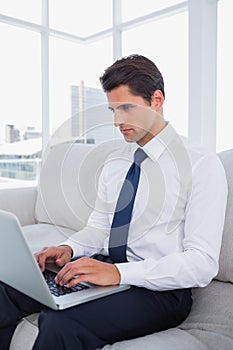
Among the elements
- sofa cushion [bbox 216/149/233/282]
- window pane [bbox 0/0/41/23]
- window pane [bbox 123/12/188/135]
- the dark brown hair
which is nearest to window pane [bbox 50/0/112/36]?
window pane [bbox 0/0/41/23]

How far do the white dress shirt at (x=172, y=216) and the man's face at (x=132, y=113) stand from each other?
5 cm

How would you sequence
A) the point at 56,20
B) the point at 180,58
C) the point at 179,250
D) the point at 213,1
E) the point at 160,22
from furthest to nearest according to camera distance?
the point at 56,20, the point at 160,22, the point at 180,58, the point at 213,1, the point at 179,250

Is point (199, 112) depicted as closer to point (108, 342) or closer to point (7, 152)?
point (7, 152)

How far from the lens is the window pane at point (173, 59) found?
3.27 m

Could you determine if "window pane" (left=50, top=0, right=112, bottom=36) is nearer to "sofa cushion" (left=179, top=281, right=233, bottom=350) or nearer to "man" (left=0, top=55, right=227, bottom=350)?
"man" (left=0, top=55, right=227, bottom=350)

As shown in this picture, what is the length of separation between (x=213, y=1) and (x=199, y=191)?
257cm

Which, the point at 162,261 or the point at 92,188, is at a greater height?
the point at 92,188

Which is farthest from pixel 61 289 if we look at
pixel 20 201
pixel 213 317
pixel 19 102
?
pixel 19 102

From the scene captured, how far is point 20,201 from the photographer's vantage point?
2094 millimetres

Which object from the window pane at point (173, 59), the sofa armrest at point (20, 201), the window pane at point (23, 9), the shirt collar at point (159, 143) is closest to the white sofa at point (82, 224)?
the sofa armrest at point (20, 201)

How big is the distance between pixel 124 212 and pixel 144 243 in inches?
4.3

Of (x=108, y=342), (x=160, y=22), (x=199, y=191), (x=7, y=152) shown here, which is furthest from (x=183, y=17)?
(x=108, y=342)

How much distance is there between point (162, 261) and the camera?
96 cm

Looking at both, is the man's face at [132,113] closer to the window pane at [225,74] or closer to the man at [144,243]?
the man at [144,243]
